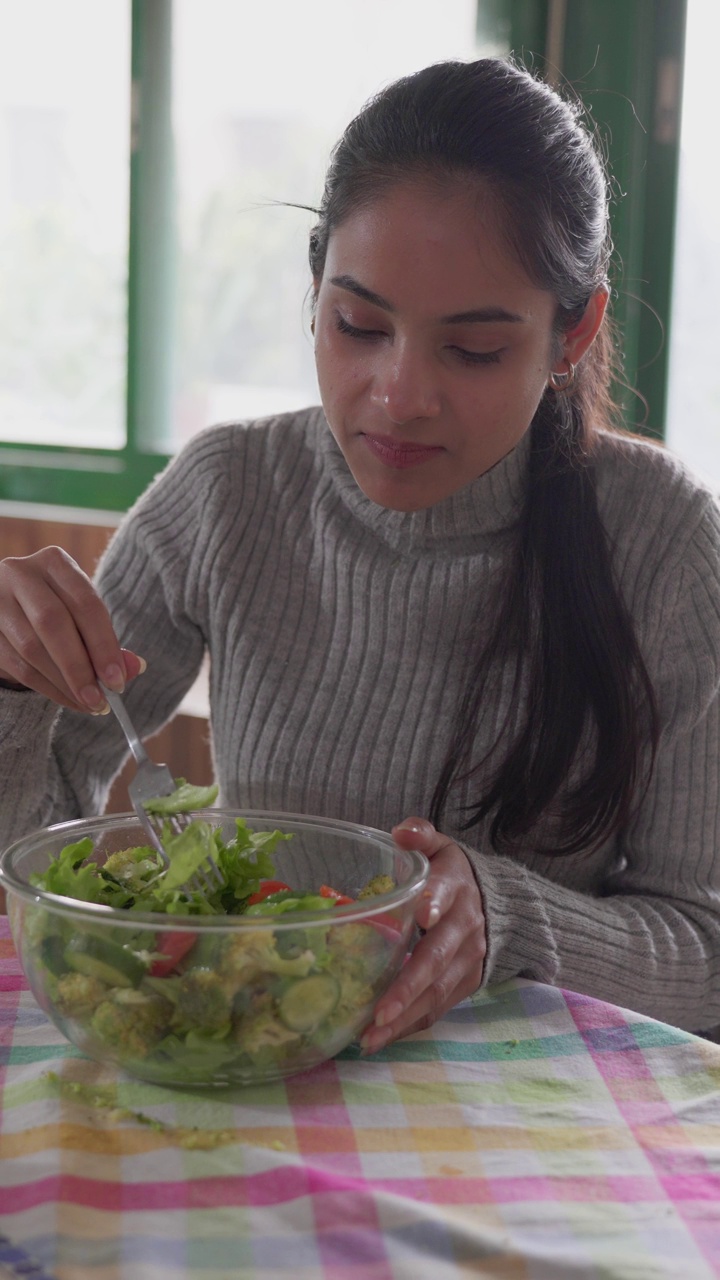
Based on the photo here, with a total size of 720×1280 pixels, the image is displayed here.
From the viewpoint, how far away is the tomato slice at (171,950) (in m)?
0.67

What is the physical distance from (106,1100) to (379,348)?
0.64 meters

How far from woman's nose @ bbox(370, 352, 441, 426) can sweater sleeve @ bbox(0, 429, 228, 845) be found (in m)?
0.38

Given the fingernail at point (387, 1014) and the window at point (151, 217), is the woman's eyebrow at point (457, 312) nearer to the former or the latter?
the fingernail at point (387, 1014)

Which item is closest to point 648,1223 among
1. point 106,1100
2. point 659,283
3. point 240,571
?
point 106,1100

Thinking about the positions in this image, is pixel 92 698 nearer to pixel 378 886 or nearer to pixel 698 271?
pixel 378 886

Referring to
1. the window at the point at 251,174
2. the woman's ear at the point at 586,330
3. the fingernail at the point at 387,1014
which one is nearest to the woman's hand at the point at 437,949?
the fingernail at the point at 387,1014

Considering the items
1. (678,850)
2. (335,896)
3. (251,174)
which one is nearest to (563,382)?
(678,850)

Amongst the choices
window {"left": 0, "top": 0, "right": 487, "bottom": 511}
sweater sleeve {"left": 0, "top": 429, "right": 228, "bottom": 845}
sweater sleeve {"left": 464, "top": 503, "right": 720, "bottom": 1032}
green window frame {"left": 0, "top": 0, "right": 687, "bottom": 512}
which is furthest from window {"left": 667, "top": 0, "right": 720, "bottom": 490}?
→ sweater sleeve {"left": 0, "top": 429, "right": 228, "bottom": 845}

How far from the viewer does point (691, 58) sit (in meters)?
2.05

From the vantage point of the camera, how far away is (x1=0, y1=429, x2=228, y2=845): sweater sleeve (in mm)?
1348

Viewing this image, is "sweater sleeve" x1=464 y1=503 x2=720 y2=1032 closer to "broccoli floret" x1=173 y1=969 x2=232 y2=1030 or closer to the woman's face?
the woman's face

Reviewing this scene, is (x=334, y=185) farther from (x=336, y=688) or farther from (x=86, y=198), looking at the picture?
(x=86, y=198)

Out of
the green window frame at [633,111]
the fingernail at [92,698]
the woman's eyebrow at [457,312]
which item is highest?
the green window frame at [633,111]

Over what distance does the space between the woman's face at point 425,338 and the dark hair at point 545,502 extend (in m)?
0.03
